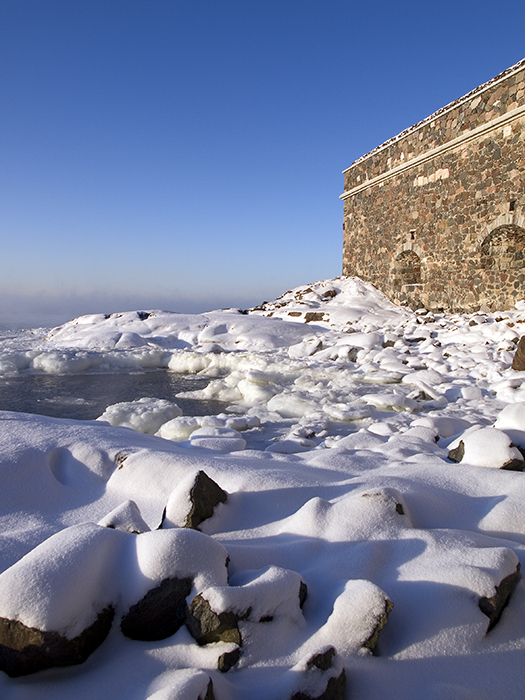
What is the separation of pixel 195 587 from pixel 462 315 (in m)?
8.21

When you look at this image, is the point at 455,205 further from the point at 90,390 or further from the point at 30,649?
the point at 30,649

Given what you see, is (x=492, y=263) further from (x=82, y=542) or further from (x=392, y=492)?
(x=82, y=542)

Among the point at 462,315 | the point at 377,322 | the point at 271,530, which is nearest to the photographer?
the point at 271,530

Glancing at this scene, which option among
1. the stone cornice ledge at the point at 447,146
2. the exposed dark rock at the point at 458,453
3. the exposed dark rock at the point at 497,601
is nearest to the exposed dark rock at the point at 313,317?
the stone cornice ledge at the point at 447,146

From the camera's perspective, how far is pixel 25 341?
32.4 ft

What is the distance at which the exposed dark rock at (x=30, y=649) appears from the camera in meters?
1.12

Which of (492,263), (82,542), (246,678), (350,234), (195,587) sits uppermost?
(350,234)

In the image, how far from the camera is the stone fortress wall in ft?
25.5

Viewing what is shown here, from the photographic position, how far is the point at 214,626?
3.88 feet

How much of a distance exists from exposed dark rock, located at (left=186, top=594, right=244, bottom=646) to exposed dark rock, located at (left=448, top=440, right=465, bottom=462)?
5.89ft

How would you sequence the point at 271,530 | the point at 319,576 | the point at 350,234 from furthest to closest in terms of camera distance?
1. the point at 350,234
2. the point at 271,530
3. the point at 319,576

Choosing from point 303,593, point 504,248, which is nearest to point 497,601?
point 303,593

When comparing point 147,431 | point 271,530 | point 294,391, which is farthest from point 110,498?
point 294,391

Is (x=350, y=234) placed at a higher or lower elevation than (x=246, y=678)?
higher
